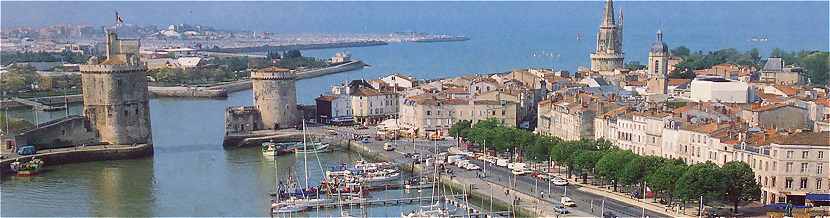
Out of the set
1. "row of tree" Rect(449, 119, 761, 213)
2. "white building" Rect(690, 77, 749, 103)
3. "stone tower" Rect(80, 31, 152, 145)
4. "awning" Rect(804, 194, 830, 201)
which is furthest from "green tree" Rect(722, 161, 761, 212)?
"stone tower" Rect(80, 31, 152, 145)

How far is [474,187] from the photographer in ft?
85.6

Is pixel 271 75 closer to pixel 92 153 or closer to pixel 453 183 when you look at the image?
pixel 92 153

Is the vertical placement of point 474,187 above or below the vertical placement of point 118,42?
below

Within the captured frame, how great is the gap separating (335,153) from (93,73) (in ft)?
23.9

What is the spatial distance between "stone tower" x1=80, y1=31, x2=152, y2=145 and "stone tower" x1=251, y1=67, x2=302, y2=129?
4.47 metres

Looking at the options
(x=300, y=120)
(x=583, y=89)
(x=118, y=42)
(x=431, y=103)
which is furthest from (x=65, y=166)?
(x=583, y=89)

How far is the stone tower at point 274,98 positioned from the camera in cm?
3697

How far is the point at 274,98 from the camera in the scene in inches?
1455

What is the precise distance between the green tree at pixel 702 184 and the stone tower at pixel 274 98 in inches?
691

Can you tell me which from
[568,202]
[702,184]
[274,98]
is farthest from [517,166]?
[274,98]

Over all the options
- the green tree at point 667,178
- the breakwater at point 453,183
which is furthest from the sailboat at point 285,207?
the green tree at point 667,178

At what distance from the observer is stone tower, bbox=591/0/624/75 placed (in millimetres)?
50312

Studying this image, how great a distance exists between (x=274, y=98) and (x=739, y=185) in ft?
60.4

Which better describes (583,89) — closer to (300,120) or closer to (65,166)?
(300,120)
